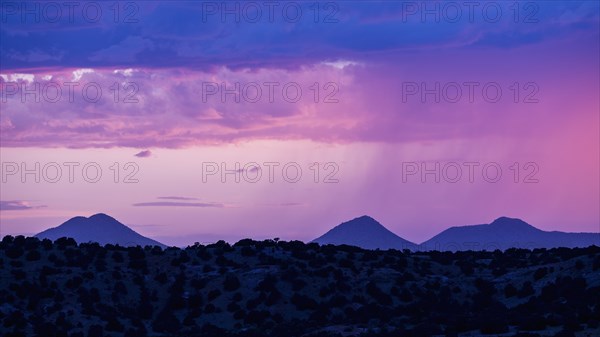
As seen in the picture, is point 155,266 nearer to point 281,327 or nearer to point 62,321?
point 62,321

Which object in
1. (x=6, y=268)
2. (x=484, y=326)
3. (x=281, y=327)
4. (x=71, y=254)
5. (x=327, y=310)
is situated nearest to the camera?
(x=484, y=326)

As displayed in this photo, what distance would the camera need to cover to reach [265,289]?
7675 cm

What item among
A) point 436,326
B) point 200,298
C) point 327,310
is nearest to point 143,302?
point 200,298

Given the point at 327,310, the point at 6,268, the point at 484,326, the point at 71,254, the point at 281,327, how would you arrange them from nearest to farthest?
the point at 484,326
the point at 281,327
the point at 327,310
the point at 6,268
the point at 71,254

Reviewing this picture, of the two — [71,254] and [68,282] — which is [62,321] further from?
[71,254]

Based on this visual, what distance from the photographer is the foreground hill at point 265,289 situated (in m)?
67.1

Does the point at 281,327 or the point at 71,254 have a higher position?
the point at 71,254

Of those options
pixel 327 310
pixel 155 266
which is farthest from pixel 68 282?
pixel 327 310

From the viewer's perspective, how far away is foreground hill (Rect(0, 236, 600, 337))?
67.1 metres

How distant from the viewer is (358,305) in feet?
247

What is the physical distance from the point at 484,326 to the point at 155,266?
40.6m

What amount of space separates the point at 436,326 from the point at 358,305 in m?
19.4

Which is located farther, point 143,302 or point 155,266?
point 155,266

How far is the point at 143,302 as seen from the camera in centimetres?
7694
